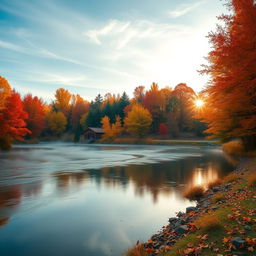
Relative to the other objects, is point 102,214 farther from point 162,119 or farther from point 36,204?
point 162,119

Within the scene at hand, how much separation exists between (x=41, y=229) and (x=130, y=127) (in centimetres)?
6455

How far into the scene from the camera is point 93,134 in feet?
276

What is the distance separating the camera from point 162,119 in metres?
79.1

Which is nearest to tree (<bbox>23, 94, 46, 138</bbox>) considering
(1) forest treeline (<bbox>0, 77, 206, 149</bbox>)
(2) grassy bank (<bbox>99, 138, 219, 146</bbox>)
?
(1) forest treeline (<bbox>0, 77, 206, 149</bbox>)

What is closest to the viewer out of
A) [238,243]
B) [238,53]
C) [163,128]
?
[238,243]

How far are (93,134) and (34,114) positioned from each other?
21.4m

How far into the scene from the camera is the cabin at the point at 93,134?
83125 mm

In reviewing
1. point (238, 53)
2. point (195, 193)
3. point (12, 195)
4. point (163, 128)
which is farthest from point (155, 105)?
point (12, 195)

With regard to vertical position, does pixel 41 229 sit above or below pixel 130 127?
below

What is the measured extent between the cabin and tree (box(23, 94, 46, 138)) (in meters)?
15.6

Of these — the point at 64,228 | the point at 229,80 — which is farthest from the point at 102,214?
the point at 229,80

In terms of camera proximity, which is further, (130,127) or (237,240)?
(130,127)

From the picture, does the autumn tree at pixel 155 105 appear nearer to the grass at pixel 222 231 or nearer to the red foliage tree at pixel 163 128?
the red foliage tree at pixel 163 128

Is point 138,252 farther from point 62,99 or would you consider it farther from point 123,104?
point 62,99
